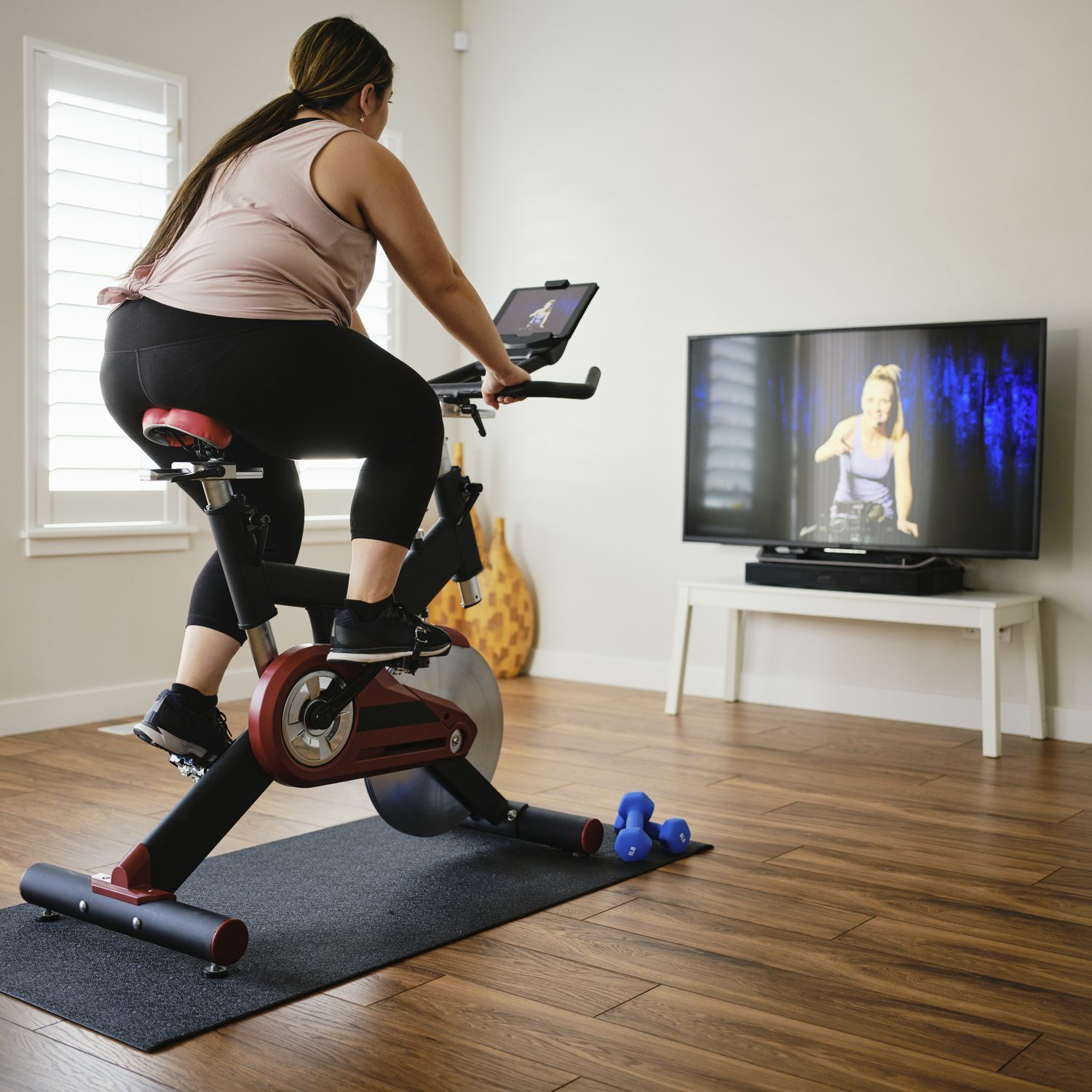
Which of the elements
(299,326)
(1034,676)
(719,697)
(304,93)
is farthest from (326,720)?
(719,697)

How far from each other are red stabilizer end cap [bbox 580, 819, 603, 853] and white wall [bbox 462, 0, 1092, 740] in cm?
188

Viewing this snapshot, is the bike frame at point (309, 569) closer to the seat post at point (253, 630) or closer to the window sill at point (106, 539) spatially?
the seat post at point (253, 630)

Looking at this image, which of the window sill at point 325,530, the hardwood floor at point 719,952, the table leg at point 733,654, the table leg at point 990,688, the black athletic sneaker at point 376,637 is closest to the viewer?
the hardwood floor at point 719,952

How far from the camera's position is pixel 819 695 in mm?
4082

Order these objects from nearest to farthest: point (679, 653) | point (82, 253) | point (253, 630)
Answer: point (253, 630) → point (82, 253) → point (679, 653)

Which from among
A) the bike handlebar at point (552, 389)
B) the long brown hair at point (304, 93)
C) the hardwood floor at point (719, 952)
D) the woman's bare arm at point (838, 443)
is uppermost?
the long brown hair at point (304, 93)

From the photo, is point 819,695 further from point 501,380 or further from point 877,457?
point 501,380

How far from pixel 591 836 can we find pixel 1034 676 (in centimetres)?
184

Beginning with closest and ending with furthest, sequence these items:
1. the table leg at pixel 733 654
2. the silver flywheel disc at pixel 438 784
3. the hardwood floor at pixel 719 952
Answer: the hardwood floor at pixel 719 952, the silver flywheel disc at pixel 438 784, the table leg at pixel 733 654

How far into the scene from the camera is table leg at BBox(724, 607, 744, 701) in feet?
13.6

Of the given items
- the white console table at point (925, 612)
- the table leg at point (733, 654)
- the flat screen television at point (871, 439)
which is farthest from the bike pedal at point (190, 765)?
the table leg at point (733, 654)

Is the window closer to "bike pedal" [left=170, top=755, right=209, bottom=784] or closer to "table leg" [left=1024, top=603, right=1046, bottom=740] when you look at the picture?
"bike pedal" [left=170, top=755, right=209, bottom=784]

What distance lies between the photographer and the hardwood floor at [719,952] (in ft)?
4.85

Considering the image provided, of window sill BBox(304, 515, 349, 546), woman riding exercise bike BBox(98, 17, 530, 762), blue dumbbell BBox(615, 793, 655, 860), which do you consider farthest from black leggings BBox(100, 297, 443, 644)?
window sill BBox(304, 515, 349, 546)
